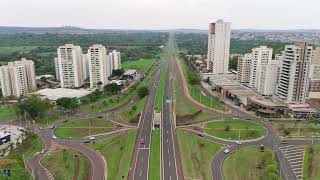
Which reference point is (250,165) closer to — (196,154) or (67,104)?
(196,154)

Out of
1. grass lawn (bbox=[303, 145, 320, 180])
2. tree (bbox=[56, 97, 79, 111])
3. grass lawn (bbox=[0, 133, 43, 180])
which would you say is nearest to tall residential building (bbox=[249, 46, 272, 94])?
grass lawn (bbox=[303, 145, 320, 180])

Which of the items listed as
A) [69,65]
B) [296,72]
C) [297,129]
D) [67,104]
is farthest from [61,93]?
[296,72]

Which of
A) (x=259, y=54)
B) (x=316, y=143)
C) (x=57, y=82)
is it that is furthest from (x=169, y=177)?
(x=57, y=82)

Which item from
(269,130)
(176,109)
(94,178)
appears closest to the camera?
(94,178)

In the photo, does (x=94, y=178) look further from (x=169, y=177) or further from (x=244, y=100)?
(x=244, y=100)

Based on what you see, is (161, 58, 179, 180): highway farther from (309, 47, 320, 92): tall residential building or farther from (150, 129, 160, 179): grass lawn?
(309, 47, 320, 92): tall residential building

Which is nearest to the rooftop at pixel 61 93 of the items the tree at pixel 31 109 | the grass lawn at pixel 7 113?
the grass lawn at pixel 7 113
